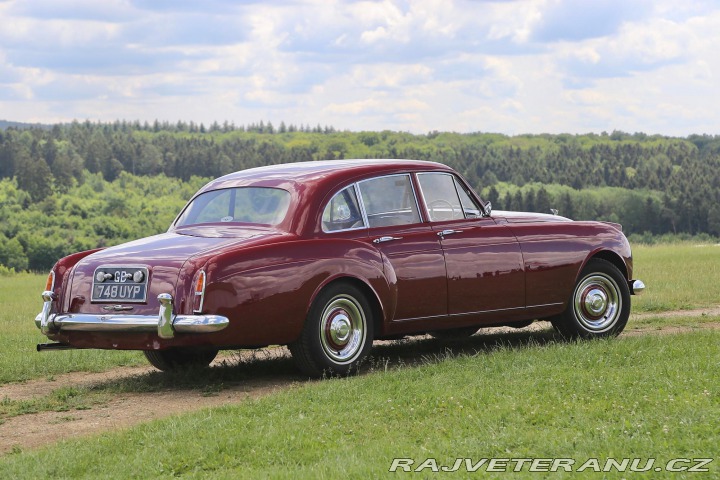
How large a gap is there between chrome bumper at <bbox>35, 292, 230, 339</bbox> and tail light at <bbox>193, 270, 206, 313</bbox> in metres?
0.07

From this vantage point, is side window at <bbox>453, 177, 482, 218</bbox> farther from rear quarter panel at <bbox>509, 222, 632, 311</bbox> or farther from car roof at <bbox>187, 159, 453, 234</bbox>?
rear quarter panel at <bbox>509, 222, 632, 311</bbox>

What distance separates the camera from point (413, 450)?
5.87 m

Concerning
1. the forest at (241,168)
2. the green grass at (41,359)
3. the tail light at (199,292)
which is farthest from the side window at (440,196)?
the forest at (241,168)

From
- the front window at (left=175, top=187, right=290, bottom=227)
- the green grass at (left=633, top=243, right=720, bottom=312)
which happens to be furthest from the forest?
the front window at (left=175, top=187, right=290, bottom=227)

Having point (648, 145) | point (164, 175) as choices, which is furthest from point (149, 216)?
point (648, 145)

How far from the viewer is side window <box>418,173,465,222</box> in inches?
383

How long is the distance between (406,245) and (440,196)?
0.81 m

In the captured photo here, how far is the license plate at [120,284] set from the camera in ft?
27.2

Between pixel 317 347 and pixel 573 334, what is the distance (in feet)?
10.0

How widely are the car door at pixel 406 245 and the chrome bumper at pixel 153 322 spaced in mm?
1722

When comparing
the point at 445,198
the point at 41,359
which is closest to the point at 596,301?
the point at 445,198

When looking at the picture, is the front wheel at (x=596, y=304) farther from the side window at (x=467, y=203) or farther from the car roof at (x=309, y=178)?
the car roof at (x=309, y=178)

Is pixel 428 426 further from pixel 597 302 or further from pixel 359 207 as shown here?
pixel 597 302

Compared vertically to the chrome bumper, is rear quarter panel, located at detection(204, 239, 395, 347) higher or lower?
higher
